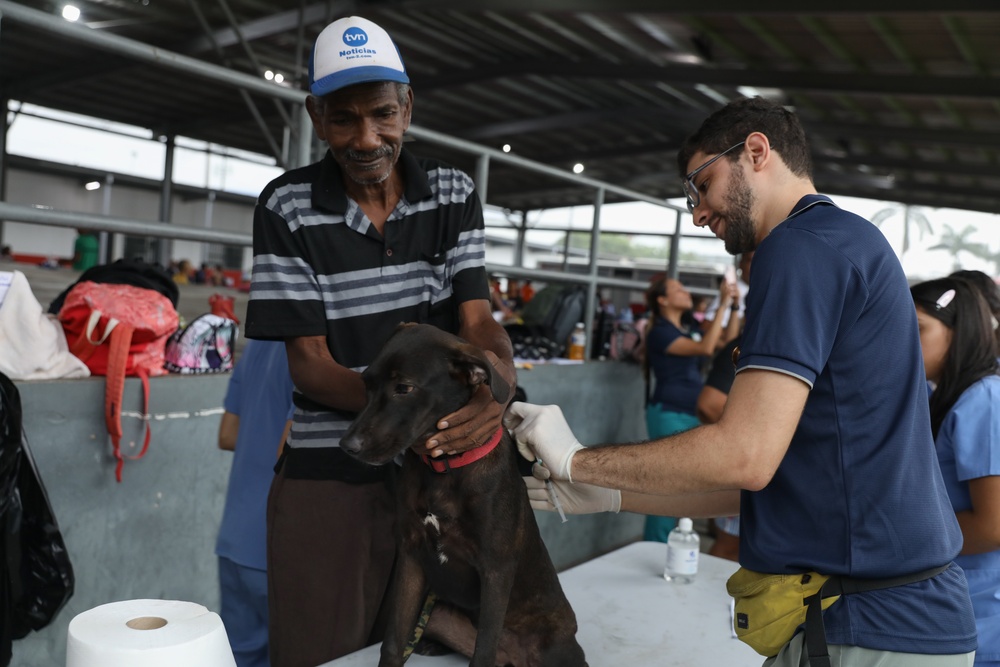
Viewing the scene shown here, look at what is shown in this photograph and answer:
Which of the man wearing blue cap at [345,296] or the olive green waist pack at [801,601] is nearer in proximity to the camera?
the olive green waist pack at [801,601]

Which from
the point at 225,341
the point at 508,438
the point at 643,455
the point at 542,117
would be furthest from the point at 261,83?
the point at 542,117

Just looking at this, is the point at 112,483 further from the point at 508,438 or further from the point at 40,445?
the point at 508,438

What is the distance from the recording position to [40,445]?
275 centimetres

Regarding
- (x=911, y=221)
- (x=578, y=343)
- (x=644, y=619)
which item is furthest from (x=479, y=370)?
(x=911, y=221)

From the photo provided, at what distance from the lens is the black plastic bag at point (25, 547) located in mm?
2402

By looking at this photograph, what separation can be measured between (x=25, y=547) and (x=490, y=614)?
71.5 inches

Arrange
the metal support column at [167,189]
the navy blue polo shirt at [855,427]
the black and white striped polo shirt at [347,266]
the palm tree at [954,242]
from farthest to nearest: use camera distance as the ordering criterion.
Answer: the palm tree at [954,242] < the metal support column at [167,189] < the black and white striped polo shirt at [347,266] < the navy blue polo shirt at [855,427]

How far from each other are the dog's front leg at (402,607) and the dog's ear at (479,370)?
16.1 inches

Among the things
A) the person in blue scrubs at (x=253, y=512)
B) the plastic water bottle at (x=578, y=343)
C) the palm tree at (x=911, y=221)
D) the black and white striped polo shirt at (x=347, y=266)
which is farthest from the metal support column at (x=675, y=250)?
the palm tree at (x=911, y=221)

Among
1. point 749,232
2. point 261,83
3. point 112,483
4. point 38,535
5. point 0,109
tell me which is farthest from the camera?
point 0,109

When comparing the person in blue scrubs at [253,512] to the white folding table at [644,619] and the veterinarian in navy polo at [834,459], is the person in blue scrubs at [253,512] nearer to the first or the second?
the white folding table at [644,619]

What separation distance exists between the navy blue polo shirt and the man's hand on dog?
0.47 meters

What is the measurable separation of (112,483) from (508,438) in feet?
6.75

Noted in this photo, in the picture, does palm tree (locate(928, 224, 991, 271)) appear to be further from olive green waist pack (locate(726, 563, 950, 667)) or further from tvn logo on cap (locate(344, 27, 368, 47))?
tvn logo on cap (locate(344, 27, 368, 47))
